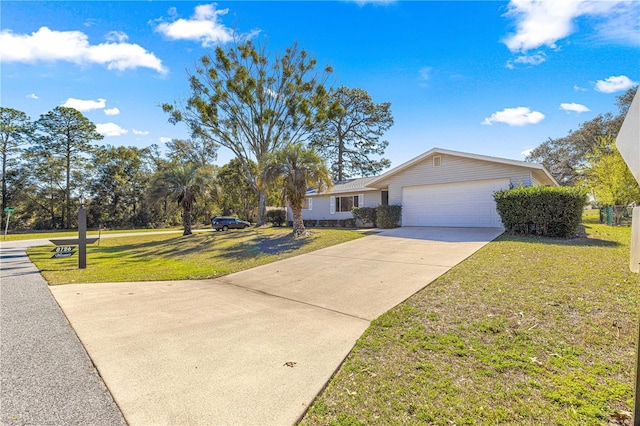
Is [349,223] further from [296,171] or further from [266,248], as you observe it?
[266,248]

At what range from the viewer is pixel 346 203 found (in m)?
22.5

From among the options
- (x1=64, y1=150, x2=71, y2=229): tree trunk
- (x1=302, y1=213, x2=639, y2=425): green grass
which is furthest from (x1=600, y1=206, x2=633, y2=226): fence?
(x1=64, y1=150, x2=71, y2=229): tree trunk

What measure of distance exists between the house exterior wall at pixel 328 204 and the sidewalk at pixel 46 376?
59.9ft

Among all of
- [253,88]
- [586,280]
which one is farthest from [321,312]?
[253,88]

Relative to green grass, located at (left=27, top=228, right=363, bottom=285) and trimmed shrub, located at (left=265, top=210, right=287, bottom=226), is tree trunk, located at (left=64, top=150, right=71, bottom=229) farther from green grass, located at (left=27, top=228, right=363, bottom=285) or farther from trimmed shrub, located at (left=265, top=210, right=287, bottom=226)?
green grass, located at (left=27, top=228, right=363, bottom=285)

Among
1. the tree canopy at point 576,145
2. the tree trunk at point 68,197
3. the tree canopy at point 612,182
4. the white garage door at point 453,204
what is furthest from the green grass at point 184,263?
the tree trunk at point 68,197

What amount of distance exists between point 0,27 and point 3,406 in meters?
10.3

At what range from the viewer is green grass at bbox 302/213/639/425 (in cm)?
230

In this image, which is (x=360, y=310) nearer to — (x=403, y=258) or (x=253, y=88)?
(x=403, y=258)

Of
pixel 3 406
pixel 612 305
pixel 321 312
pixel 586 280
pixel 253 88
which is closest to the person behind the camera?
pixel 3 406

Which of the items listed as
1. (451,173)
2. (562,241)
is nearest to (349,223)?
(451,173)

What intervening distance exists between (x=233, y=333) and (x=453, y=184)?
14.6 meters

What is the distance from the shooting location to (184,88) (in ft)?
78.2

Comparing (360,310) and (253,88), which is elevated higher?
(253,88)
